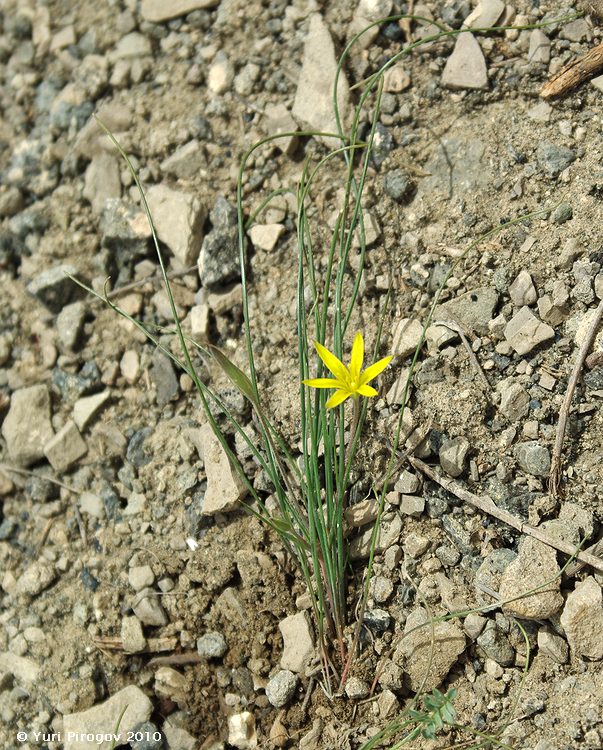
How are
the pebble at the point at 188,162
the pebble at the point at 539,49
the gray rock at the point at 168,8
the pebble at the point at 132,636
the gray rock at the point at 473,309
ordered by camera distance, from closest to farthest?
the gray rock at the point at 473,309, the pebble at the point at 132,636, the pebble at the point at 539,49, the pebble at the point at 188,162, the gray rock at the point at 168,8

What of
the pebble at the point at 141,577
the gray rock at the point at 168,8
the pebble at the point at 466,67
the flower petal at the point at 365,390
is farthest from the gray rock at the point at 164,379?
the gray rock at the point at 168,8

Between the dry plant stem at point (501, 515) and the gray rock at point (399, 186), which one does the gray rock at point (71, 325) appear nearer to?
the gray rock at point (399, 186)

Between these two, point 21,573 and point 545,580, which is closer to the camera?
point 545,580

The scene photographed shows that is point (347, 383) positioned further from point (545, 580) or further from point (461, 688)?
point (461, 688)

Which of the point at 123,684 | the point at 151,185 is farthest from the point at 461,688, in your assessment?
the point at 151,185

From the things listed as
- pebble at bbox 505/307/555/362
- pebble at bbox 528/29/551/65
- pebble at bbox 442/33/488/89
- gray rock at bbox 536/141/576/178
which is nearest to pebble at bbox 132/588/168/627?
pebble at bbox 505/307/555/362

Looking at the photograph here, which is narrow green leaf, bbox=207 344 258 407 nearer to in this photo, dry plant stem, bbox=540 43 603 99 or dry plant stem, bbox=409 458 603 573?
dry plant stem, bbox=409 458 603 573

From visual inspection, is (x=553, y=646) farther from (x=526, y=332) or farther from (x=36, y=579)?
(x=36, y=579)
